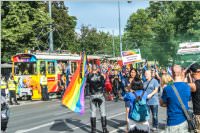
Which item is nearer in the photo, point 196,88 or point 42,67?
point 196,88

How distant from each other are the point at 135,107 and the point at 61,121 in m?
7.95

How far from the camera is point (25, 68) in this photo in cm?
3006

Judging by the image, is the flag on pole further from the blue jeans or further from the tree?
the tree

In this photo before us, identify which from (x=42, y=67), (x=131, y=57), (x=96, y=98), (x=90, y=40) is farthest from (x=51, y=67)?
(x=90, y=40)

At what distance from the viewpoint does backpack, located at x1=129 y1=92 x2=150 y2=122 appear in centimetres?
879

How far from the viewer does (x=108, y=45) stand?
9850 centimetres

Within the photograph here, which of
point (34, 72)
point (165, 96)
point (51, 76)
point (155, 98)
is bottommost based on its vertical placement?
point (155, 98)

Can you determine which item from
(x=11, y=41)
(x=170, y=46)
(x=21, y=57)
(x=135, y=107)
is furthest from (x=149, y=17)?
(x=135, y=107)

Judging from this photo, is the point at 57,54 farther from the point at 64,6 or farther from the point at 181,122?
the point at 64,6

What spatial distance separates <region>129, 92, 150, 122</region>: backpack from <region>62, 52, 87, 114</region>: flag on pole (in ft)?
15.9

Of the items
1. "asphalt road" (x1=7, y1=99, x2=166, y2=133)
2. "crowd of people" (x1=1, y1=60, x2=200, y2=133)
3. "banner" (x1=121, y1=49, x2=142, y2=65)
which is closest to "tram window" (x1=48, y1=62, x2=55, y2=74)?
"banner" (x1=121, y1=49, x2=142, y2=65)

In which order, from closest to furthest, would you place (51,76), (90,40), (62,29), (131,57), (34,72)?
(131,57)
(34,72)
(51,76)
(62,29)
(90,40)

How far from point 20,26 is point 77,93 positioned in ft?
82.5

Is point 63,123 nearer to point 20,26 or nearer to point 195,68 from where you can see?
point 195,68
